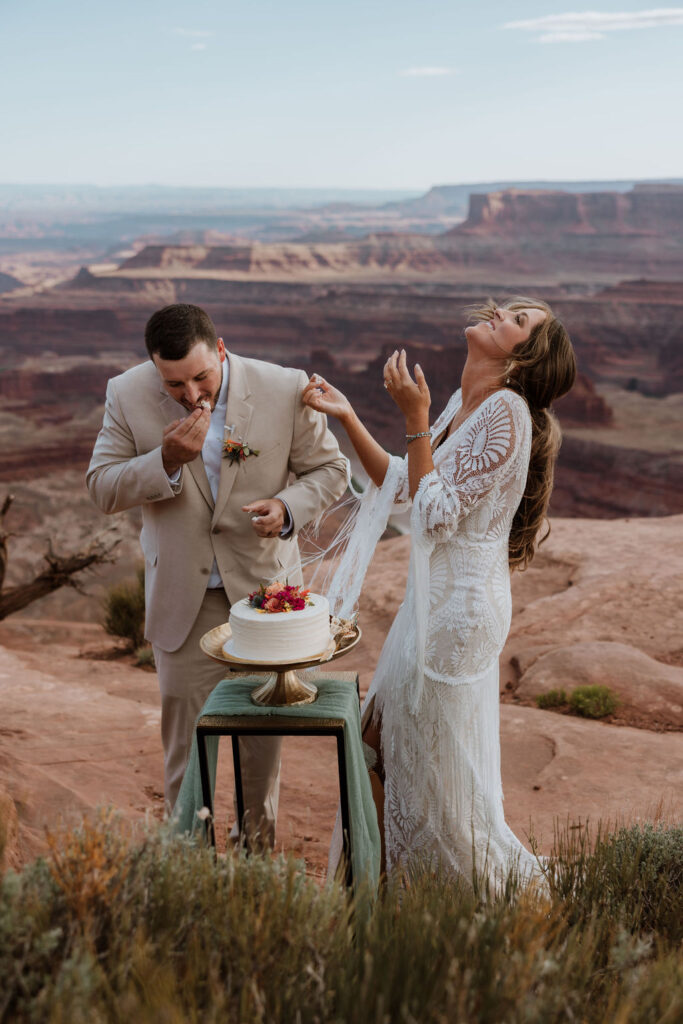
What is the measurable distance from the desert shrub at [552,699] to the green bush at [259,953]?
4.98 m

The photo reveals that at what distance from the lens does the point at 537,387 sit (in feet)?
10.2

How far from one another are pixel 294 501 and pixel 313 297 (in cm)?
9596

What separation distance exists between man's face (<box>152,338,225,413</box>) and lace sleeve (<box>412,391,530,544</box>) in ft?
2.88

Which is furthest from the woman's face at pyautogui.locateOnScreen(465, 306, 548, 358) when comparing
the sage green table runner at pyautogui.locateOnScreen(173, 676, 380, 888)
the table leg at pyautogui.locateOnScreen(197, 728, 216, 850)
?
the table leg at pyautogui.locateOnScreen(197, 728, 216, 850)

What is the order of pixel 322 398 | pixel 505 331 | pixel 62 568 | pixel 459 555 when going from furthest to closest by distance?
pixel 62 568 < pixel 322 398 < pixel 459 555 < pixel 505 331

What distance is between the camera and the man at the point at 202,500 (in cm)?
345

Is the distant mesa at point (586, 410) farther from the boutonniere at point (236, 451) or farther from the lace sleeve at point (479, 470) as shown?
the lace sleeve at point (479, 470)

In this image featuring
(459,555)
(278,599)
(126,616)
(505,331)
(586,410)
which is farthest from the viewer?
(586,410)

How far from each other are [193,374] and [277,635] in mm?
1037

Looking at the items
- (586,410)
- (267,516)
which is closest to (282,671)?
(267,516)

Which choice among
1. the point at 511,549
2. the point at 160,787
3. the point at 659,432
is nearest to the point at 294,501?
the point at 511,549

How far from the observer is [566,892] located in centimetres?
275

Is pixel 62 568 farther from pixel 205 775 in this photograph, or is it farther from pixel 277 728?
pixel 277 728

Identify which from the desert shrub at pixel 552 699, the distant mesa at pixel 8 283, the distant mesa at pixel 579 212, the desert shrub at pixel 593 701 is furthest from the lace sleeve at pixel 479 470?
the distant mesa at pixel 8 283
